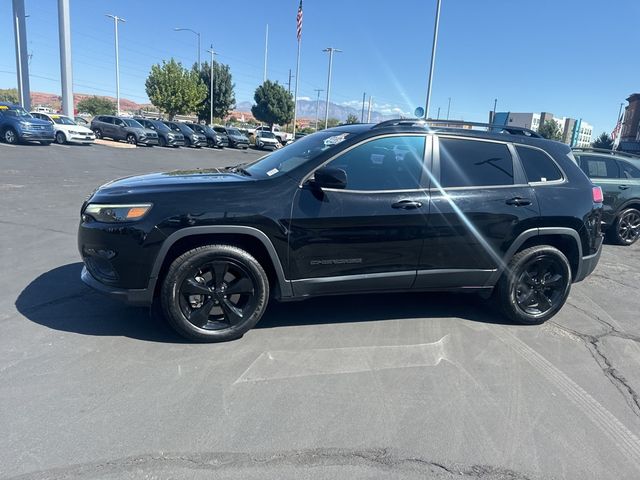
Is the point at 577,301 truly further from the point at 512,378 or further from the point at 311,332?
the point at 311,332

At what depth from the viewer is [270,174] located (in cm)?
394

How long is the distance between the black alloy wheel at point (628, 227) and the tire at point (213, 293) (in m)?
7.97

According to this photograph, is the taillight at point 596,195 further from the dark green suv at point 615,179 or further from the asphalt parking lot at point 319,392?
the dark green suv at point 615,179

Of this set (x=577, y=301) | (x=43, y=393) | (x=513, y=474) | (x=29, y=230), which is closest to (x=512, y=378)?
(x=513, y=474)

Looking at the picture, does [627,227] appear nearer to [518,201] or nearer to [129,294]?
[518,201]

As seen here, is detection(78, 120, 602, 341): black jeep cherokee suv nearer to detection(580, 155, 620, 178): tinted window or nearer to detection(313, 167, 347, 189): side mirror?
detection(313, 167, 347, 189): side mirror

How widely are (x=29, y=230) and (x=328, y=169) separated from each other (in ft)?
17.5

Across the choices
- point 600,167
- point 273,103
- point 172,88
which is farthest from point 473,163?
point 273,103

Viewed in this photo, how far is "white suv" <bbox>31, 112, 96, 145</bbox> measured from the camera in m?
24.2

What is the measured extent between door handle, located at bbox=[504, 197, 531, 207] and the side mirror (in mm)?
1643

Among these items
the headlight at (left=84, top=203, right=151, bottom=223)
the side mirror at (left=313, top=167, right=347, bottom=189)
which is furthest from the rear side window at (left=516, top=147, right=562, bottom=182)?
the headlight at (left=84, top=203, right=151, bottom=223)

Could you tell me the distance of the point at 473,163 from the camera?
13.9 feet

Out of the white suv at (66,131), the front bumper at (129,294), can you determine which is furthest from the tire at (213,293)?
the white suv at (66,131)

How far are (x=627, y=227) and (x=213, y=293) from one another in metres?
8.52
